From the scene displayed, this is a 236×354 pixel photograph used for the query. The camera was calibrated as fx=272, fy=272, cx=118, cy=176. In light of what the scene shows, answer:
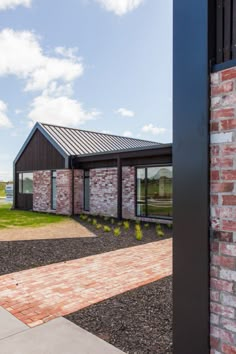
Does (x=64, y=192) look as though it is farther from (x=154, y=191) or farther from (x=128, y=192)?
(x=154, y=191)

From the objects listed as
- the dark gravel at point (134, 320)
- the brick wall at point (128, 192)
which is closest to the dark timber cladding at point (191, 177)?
the dark gravel at point (134, 320)

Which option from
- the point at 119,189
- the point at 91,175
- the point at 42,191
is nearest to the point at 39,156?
the point at 42,191

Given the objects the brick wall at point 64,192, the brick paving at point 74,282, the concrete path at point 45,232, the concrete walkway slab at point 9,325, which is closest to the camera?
the concrete walkway slab at point 9,325

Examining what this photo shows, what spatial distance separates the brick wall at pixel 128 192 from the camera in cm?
1350

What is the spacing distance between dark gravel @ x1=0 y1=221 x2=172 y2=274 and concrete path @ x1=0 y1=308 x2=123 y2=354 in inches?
108

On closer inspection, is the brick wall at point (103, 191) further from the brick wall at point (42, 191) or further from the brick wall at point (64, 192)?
the brick wall at point (42, 191)

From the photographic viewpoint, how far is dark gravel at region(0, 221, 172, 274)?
649cm

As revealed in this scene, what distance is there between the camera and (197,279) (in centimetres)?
→ 213

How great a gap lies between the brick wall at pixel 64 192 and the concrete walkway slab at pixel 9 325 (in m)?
12.1

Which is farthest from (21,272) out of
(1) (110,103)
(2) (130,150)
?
(1) (110,103)

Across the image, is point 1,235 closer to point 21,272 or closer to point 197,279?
point 21,272

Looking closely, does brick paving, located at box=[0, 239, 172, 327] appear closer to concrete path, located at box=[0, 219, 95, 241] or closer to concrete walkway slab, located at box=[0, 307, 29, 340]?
concrete walkway slab, located at box=[0, 307, 29, 340]

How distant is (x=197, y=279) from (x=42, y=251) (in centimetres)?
617

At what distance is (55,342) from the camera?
10.1 feet
